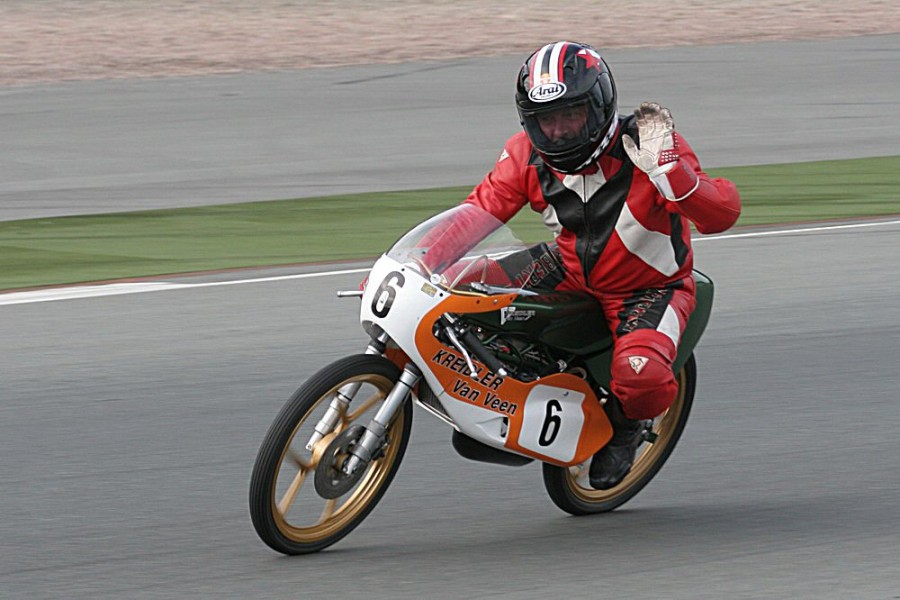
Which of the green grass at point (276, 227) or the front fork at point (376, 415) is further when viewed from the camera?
the green grass at point (276, 227)

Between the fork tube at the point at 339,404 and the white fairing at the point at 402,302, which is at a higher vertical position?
the white fairing at the point at 402,302

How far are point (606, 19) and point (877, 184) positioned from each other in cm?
1297

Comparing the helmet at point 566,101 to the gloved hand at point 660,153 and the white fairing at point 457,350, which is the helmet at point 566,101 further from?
the white fairing at point 457,350

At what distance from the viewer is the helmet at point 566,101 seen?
17.9ft

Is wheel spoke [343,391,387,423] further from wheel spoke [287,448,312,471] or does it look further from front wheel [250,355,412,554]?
wheel spoke [287,448,312,471]

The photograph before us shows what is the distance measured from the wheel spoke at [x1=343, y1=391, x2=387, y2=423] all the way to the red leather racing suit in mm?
712

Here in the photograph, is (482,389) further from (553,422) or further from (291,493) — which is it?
(291,493)

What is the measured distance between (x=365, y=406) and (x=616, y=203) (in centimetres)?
104

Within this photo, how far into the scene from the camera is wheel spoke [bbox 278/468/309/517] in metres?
5.43

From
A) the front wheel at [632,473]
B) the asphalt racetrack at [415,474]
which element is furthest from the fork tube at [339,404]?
the front wheel at [632,473]

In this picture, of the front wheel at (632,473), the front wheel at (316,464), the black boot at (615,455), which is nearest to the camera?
the front wheel at (316,464)

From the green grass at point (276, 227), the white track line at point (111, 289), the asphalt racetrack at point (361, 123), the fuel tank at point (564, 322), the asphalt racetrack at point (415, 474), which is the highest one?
the fuel tank at point (564, 322)

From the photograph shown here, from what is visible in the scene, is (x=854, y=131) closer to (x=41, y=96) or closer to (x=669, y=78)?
(x=669, y=78)

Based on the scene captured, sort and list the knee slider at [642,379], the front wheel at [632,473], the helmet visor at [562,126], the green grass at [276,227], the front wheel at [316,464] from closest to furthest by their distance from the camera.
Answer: the front wheel at [316,464]
the helmet visor at [562,126]
the knee slider at [642,379]
the front wheel at [632,473]
the green grass at [276,227]
